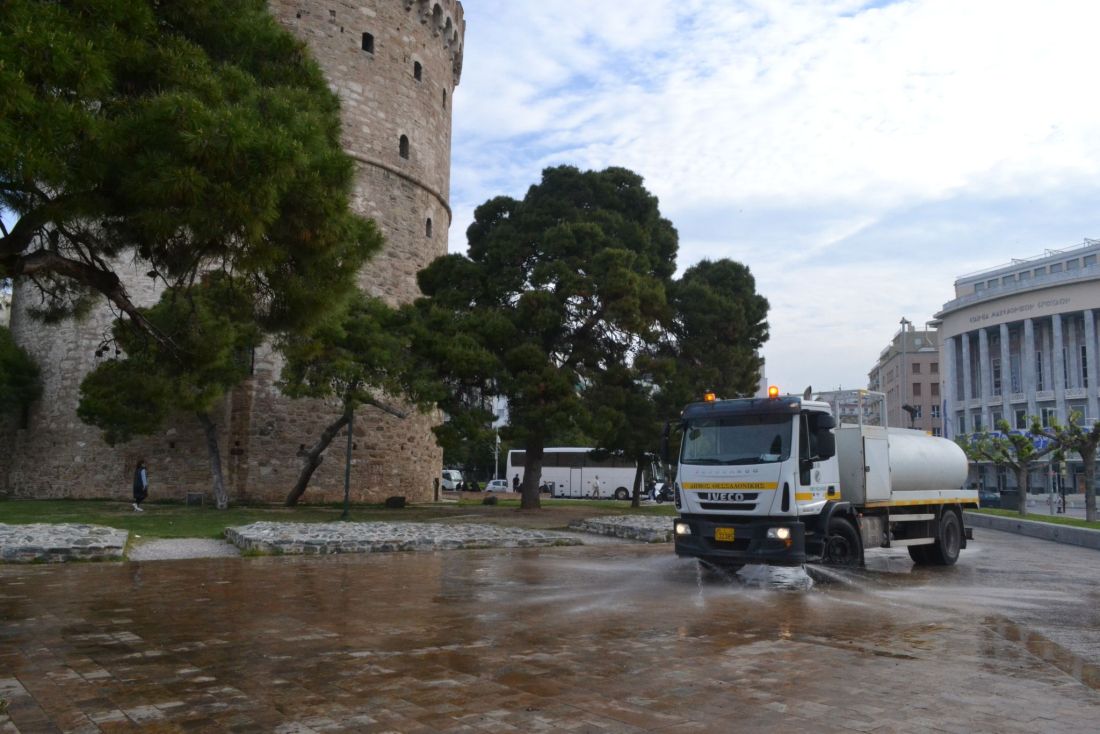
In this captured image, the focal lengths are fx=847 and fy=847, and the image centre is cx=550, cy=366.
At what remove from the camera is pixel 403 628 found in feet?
25.1

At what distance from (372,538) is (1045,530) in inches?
721

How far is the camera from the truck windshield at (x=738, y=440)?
11273 mm

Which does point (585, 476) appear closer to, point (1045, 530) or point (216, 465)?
point (216, 465)

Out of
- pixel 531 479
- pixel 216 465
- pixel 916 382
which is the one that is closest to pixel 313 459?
pixel 216 465

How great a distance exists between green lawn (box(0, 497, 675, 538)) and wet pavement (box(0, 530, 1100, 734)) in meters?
6.70

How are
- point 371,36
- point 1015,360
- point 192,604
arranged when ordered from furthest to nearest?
point 1015,360
point 371,36
point 192,604

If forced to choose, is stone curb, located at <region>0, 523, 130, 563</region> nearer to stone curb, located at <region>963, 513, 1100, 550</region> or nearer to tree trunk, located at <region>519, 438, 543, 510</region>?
tree trunk, located at <region>519, 438, 543, 510</region>

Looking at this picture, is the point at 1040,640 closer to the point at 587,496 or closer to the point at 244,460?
the point at 244,460

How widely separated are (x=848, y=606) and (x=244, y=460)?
Answer: 23659mm

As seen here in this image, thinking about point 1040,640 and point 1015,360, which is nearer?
point 1040,640

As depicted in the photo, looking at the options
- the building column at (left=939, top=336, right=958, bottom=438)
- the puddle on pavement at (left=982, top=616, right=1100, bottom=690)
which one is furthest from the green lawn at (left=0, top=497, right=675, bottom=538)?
the building column at (left=939, top=336, right=958, bottom=438)

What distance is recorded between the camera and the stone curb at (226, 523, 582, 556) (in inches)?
557

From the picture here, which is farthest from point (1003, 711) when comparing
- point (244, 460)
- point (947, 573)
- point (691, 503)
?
point (244, 460)

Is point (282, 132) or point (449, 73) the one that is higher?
point (449, 73)
